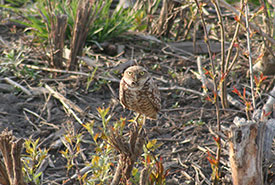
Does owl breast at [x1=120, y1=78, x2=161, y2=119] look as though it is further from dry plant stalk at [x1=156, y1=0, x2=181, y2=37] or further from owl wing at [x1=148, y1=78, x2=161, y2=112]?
dry plant stalk at [x1=156, y1=0, x2=181, y2=37]

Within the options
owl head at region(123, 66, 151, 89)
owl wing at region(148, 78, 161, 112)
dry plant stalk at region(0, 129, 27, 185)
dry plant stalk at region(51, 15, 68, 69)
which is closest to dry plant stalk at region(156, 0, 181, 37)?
dry plant stalk at region(51, 15, 68, 69)

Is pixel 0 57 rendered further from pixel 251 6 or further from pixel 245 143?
pixel 251 6

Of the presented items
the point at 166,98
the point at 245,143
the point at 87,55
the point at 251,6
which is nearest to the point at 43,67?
the point at 87,55

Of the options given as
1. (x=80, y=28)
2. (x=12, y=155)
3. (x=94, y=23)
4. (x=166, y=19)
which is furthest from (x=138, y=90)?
(x=94, y=23)

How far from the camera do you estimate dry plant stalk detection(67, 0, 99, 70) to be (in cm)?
516

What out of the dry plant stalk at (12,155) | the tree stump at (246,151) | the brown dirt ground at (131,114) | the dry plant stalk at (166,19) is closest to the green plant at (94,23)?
the brown dirt ground at (131,114)

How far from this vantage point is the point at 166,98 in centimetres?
489

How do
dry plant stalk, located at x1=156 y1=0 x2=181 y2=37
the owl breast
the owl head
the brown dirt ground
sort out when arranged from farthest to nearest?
1. dry plant stalk, located at x1=156 y1=0 x2=181 y2=37
2. the brown dirt ground
3. the owl breast
4. the owl head

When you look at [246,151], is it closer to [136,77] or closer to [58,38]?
[136,77]

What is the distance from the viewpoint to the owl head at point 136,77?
11.4 feet

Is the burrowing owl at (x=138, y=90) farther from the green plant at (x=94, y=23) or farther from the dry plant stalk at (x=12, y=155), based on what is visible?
the green plant at (x=94, y=23)

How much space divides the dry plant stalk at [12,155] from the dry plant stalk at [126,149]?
64 cm

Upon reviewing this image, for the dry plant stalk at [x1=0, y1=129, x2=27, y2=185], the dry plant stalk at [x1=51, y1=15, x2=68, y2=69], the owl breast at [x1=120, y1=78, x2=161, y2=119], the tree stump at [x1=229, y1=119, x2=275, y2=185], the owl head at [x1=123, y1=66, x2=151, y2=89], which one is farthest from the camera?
the dry plant stalk at [x1=51, y1=15, x2=68, y2=69]

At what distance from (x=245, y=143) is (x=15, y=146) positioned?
1.56 metres
